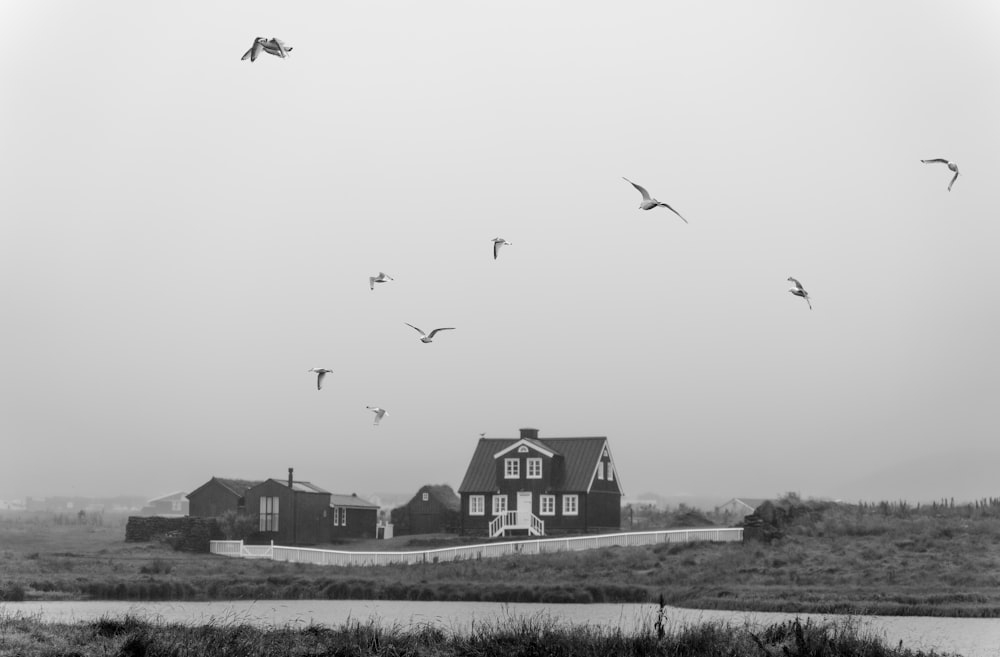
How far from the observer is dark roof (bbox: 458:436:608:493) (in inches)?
2598

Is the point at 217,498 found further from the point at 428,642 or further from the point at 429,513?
the point at 428,642

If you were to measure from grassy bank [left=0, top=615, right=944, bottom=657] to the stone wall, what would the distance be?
37295 millimetres

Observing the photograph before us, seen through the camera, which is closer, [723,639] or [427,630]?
[723,639]

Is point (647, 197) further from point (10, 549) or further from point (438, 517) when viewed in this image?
point (438, 517)

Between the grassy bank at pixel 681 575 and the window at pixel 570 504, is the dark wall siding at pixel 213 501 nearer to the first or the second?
the grassy bank at pixel 681 575

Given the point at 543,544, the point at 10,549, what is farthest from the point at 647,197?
the point at 10,549

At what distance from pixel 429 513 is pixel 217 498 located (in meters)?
14.3

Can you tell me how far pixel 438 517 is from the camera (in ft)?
238

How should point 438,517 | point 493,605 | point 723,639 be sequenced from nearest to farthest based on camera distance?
1. point 723,639
2. point 493,605
3. point 438,517

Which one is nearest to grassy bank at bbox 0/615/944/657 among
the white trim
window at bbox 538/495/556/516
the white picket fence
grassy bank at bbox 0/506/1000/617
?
grassy bank at bbox 0/506/1000/617

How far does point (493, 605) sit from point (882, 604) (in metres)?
11.6

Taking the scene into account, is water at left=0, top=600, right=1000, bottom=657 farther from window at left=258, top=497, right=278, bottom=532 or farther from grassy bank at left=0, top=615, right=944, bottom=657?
window at left=258, top=497, right=278, bottom=532

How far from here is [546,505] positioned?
66125 millimetres

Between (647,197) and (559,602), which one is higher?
(647,197)
